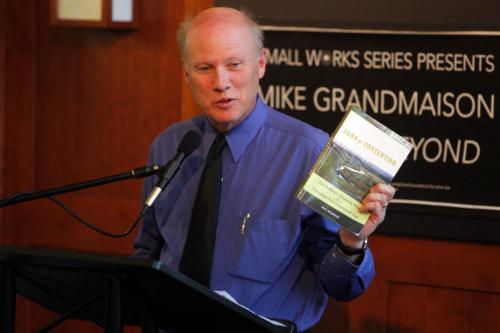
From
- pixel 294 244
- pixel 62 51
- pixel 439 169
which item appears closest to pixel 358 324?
pixel 439 169

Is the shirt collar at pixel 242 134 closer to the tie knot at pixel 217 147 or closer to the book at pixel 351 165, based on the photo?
the tie knot at pixel 217 147

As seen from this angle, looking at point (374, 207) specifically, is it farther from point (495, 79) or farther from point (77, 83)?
point (77, 83)

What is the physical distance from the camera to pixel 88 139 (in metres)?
3.40

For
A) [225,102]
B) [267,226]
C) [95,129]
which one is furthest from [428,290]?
[95,129]

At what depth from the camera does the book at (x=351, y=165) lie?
1.91 meters

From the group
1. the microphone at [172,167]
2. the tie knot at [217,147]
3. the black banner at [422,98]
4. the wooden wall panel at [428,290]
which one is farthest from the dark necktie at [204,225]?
the wooden wall panel at [428,290]

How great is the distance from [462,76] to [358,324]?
2.93 feet

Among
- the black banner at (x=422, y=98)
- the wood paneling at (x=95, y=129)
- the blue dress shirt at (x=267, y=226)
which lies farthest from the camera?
the wood paneling at (x=95, y=129)

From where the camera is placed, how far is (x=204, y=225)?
230 centimetres

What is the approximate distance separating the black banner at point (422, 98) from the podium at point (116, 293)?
3.60 ft

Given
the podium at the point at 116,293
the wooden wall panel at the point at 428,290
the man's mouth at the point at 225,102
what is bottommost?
the wooden wall panel at the point at 428,290

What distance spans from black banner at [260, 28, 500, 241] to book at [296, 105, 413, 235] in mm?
971

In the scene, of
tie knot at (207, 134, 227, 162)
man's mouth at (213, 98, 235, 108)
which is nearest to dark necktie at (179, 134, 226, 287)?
tie knot at (207, 134, 227, 162)

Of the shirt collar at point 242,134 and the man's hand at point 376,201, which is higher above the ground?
the shirt collar at point 242,134
